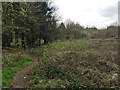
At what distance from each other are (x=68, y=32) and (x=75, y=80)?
2013cm

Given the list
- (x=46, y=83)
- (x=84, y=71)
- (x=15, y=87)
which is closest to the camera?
(x=15, y=87)

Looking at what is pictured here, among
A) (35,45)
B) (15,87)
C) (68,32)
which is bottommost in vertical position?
(15,87)

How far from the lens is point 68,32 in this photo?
2472cm

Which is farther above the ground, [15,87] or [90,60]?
[90,60]

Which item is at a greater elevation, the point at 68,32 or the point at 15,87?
the point at 68,32

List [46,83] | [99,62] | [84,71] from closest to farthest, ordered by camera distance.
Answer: [46,83], [84,71], [99,62]

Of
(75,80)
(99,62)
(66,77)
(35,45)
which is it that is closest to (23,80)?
(66,77)

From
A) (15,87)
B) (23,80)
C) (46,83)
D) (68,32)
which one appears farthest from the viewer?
(68,32)

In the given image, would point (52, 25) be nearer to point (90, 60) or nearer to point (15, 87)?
point (90, 60)

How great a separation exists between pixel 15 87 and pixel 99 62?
5.64 metres

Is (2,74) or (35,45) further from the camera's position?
(35,45)

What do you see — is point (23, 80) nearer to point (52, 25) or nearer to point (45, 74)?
point (45, 74)

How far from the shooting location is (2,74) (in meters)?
5.46

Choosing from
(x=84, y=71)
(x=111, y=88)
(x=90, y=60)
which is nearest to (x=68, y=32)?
(x=90, y=60)
